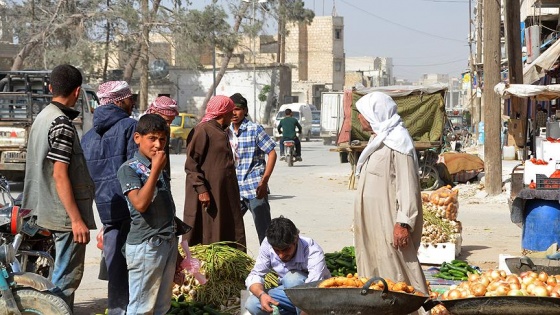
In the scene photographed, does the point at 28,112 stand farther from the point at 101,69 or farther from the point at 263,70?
the point at 263,70

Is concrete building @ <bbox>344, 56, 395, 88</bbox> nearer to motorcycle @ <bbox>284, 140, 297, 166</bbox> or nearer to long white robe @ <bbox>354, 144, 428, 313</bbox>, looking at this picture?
motorcycle @ <bbox>284, 140, 297, 166</bbox>

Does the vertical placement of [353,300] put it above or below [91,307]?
above

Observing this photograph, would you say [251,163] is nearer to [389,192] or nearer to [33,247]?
[33,247]

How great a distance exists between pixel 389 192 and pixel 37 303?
240 cm

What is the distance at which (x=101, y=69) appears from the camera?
4609 cm

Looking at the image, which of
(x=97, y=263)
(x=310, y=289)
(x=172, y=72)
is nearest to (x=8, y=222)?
(x=310, y=289)

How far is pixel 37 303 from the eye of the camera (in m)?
5.65

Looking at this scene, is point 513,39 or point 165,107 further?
point 513,39

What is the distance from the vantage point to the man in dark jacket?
6.18 m

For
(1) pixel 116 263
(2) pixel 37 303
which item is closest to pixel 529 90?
(1) pixel 116 263

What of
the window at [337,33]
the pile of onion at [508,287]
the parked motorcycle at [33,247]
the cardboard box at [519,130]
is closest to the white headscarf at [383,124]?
the pile of onion at [508,287]

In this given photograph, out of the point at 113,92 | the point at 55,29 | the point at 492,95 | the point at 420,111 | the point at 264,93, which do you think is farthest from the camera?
the point at 264,93

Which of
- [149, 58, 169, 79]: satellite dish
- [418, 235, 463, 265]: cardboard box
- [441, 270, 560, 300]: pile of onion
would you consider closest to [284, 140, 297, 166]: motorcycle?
[418, 235, 463, 265]: cardboard box

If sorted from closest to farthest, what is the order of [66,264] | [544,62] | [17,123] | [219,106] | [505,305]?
[505,305], [66,264], [219,106], [544,62], [17,123]
